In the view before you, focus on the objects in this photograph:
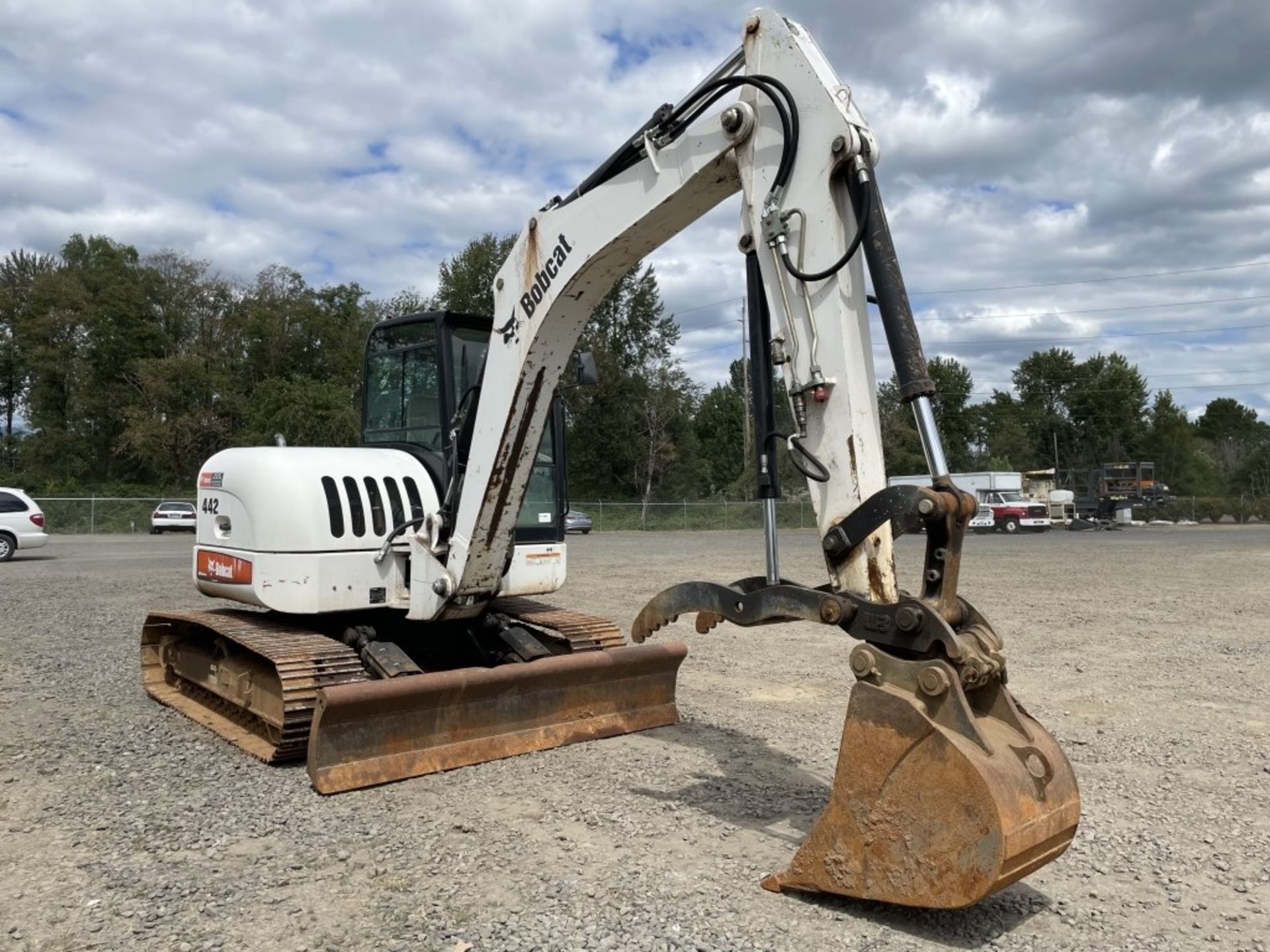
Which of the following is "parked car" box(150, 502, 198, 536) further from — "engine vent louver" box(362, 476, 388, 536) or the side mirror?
the side mirror

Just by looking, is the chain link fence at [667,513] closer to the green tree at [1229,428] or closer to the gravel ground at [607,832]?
the gravel ground at [607,832]

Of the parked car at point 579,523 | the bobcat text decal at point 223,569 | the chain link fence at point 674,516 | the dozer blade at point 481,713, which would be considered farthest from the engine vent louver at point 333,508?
→ the chain link fence at point 674,516

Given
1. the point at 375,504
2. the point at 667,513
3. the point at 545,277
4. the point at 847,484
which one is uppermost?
the point at 545,277

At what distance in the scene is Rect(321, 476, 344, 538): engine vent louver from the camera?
21.4 ft

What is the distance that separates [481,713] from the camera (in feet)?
19.9

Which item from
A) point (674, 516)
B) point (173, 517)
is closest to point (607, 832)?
point (173, 517)

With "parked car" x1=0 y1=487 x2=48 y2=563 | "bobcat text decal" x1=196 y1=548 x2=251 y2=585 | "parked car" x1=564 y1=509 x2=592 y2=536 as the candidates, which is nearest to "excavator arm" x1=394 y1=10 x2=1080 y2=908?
"bobcat text decal" x1=196 y1=548 x2=251 y2=585

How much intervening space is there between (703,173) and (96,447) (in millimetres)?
59409

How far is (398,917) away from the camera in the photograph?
389 centimetres

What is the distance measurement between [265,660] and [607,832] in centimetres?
272

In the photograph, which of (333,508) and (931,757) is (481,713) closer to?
(333,508)

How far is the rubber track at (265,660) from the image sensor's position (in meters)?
5.79

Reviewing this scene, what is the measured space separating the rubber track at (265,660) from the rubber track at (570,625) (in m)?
1.44

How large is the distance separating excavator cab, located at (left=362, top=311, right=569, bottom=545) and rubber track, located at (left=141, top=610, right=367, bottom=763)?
1.37 meters
